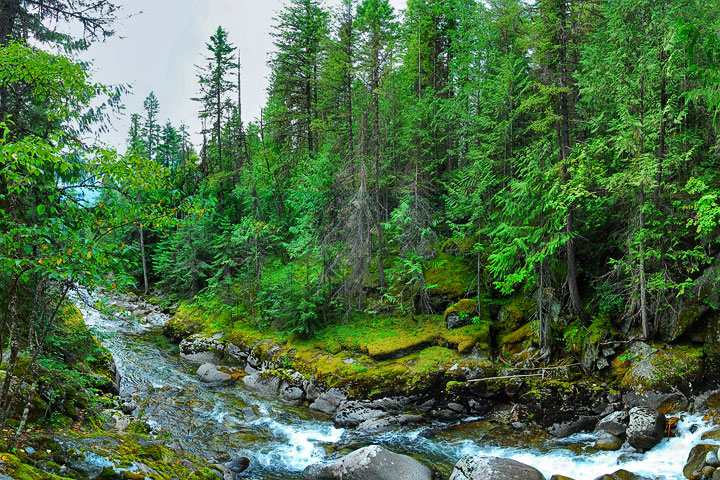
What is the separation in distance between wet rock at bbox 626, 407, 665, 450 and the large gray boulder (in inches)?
202

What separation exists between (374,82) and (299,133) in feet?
32.5

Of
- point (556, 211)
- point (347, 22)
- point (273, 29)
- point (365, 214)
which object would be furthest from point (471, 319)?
point (273, 29)

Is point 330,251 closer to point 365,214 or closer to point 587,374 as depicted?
point 365,214

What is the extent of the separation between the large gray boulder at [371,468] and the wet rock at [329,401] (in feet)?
11.8

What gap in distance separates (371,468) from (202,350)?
1288 cm

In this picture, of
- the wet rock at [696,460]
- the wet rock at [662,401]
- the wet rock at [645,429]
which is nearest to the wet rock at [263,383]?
the wet rock at [645,429]

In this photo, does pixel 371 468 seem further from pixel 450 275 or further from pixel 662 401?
pixel 450 275

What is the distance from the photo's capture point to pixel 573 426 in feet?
34.6

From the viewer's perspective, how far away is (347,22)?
→ 18.0 metres

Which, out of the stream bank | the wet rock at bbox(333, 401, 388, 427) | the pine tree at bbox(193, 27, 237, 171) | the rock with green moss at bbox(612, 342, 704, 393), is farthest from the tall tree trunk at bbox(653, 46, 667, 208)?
the pine tree at bbox(193, 27, 237, 171)

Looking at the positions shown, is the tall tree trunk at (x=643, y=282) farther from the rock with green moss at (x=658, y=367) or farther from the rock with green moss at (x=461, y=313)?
the rock with green moss at (x=461, y=313)

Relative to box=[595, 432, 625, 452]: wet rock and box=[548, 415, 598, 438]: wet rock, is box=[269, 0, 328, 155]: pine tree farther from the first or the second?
box=[595, 432, 625, 452]: wet rock

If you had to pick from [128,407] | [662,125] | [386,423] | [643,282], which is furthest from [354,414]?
[662,125]

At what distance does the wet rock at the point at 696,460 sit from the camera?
311 inches
